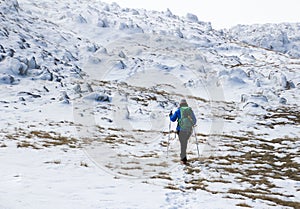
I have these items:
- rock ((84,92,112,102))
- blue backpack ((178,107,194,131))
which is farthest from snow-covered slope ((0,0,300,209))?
blue backpack ((178,107,194,131))

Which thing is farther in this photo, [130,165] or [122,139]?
[122,139]

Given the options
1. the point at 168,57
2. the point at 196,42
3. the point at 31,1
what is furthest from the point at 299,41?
the point at 31,1

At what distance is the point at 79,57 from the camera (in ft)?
208

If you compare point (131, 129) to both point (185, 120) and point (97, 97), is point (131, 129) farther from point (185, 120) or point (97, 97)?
point (185, 120)

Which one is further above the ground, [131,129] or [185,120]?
[185,120]

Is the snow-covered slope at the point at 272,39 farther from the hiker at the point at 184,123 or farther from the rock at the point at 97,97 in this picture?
the hiker at the point at 184,123

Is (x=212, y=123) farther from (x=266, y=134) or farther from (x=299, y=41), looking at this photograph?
(x=299, y=41)

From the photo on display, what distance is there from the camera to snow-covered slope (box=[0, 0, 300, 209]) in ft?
34.4

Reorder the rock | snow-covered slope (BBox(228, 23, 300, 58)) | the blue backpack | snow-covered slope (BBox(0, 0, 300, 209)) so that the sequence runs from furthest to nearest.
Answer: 1. snow-covered slope (BBox(228, 23, 300, 58))
2. the rock
3. the blue backpack
4. snow-covered slope (BBox(0, 0, 300, 209))

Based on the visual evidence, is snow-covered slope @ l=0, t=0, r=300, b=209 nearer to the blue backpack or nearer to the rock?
the rock

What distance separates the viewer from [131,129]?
26.8 metres

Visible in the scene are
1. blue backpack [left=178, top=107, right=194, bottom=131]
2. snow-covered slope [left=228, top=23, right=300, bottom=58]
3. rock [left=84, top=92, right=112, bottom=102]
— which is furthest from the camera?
snow-covered slope [left=228, top=23, right=300, bottom=58]

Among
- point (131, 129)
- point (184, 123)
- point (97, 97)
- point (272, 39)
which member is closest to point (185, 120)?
point (184, 123)

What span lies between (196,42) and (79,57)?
43.4 meters
